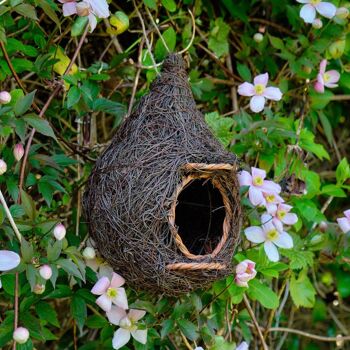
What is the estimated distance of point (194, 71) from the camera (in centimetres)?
214

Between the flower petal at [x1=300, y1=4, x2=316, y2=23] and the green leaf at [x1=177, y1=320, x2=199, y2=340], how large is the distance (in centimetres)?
74

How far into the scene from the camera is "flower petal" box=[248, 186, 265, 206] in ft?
5.83

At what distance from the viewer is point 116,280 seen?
169 cm

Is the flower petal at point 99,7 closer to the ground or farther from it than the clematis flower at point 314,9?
farther from it

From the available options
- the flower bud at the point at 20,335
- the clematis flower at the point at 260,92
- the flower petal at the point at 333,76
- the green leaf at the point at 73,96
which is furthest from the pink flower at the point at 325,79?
the flower bud at the point at 20,335

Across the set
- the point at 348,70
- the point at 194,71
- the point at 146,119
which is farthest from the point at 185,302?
the point at 348,70

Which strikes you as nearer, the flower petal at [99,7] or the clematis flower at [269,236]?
the flower petal at [99,7]

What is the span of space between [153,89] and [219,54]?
1.72 feet

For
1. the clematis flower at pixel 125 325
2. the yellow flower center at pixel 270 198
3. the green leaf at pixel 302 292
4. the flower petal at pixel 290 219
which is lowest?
the green leaf at pixel 302 292

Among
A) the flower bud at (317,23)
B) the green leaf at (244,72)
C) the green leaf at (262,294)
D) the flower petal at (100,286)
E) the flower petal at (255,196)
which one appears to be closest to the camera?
the flower petal at (100,286)

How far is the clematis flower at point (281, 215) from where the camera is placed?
181 centimetres

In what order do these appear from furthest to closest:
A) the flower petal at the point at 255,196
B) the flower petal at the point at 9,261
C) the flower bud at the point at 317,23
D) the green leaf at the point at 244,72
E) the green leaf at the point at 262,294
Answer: the green leaf at the point at 244,72 → the flower bud at the point at 317,23 → the green leaf at the point at 262,294 → the flower petal at the point at 255,196 → the flower petal at the point at 9,261

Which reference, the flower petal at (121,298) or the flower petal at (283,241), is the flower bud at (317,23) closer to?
the flower petal at (283,241)

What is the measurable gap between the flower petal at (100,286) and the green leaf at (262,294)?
1.27ft
